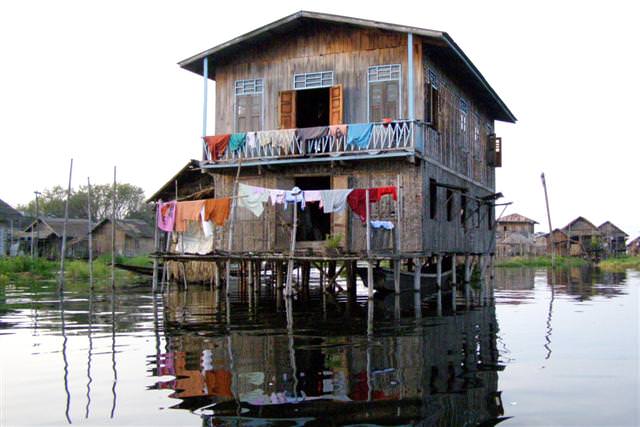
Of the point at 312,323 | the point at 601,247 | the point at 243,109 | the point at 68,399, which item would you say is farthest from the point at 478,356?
the point at 601,247

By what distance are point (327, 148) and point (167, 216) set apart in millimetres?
4987

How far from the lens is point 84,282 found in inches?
1123

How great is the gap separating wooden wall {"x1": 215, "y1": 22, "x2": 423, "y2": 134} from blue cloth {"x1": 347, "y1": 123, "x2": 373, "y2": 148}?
1011 mm

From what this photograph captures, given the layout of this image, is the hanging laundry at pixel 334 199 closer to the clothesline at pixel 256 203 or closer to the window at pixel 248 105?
the clothesline at pixel 256 203

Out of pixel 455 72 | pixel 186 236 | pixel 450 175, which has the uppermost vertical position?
pixel 455 72

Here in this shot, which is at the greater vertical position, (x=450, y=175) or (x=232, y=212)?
(x=450, y=175)

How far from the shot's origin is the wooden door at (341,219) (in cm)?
1812

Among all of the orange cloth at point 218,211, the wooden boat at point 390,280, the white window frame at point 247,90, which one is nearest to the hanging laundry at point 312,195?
the orange cloth at point 218,211

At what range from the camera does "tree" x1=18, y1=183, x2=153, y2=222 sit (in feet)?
221

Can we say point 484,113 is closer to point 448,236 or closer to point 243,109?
point 448,236

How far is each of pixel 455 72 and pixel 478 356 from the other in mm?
13656

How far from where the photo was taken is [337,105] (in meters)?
18.2

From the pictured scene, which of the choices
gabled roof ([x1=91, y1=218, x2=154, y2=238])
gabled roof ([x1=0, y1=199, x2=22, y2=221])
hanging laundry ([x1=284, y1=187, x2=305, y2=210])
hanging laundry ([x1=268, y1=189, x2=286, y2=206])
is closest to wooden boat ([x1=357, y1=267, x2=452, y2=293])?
hanging laundry ([x1=284, y1=187, x2=305, y2=210])

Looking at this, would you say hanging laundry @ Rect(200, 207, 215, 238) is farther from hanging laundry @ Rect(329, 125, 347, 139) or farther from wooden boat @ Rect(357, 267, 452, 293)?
wooden boat @ Rect(357, 267, 452, 293)
